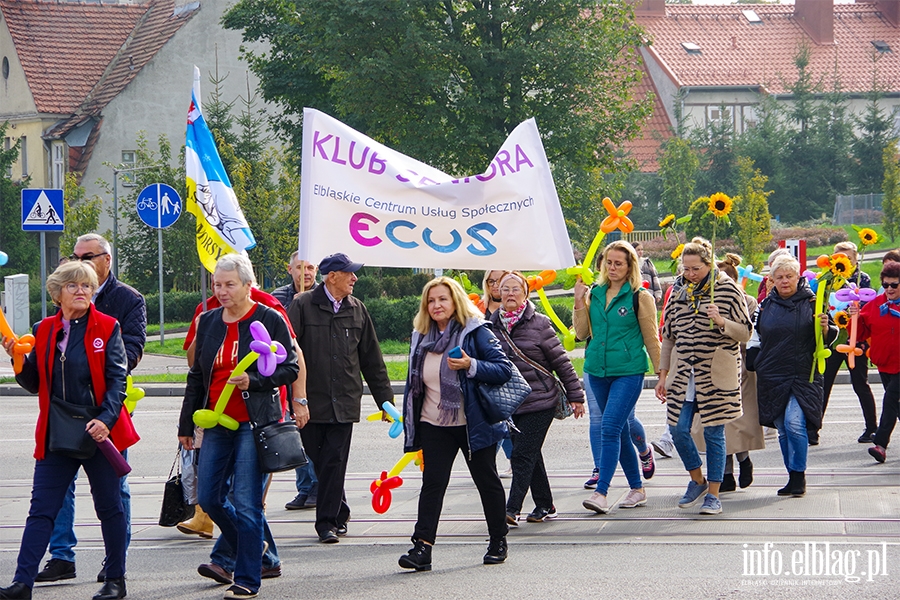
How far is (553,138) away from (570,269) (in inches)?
785

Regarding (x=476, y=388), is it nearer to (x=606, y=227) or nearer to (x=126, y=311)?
(x=126, y=311)

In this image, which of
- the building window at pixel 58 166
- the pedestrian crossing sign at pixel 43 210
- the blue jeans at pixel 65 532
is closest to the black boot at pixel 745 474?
the blue jeans at pixel 65 532

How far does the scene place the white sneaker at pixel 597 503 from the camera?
332 inches

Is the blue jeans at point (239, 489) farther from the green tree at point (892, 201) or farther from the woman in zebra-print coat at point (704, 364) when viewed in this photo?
the green tree at point (892, 201)

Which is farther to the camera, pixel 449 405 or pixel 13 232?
pixel 13 232

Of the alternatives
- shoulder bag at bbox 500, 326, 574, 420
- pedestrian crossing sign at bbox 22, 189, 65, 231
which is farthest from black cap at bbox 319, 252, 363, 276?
pedestrian crossing sign at bbox 22, 189, 65, 231

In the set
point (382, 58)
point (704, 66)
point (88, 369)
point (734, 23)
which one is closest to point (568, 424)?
point (88, 369)

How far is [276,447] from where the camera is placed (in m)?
6.38

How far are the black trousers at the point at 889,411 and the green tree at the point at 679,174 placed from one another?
34153 millimetres

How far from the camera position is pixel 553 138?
94.0ft

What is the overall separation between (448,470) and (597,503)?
1648 millimetres

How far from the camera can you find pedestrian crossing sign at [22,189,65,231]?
1980cm

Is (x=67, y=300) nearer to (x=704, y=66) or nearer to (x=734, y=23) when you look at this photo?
(x=704, y=66)

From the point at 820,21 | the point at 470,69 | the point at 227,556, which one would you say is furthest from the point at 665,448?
the point at 820,21
